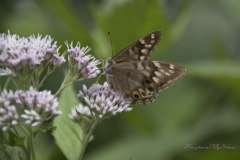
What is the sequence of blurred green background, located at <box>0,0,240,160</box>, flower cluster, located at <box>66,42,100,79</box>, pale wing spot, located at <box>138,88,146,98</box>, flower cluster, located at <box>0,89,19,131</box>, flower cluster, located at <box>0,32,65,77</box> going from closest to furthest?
flower cluster, located at <box>0,89,19,131</box> → flower cluster, located at <box>0,32,65,77</box> → flower cluster, located at <box>66,42,100,79</box> → pale wing spot, located at <box>138,88,146,98</box> → blurred green background, located at <box>0,0,240,160</box>

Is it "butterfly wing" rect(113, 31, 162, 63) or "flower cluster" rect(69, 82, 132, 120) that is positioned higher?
"butterfly wing" rect(113, 31, 162, 63)

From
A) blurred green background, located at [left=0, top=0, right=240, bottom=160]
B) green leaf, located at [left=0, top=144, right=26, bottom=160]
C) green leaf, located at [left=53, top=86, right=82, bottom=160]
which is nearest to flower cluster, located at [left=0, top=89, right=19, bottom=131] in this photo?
green leaf, located at [left=0, top=144, right=26, bottom=160]

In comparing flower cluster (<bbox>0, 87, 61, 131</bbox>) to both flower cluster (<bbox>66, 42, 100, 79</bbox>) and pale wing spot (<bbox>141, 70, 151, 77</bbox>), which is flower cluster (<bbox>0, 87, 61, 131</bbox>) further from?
pale wing spot (<bbox>141, 70, 151, 77</bbox>)

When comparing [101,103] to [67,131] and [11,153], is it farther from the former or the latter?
[11,153]

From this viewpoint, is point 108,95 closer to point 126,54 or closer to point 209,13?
point 126,54

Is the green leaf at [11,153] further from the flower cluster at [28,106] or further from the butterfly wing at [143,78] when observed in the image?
the butterfly wing at [143,78]

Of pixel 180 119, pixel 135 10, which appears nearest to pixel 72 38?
pixel 135 10
